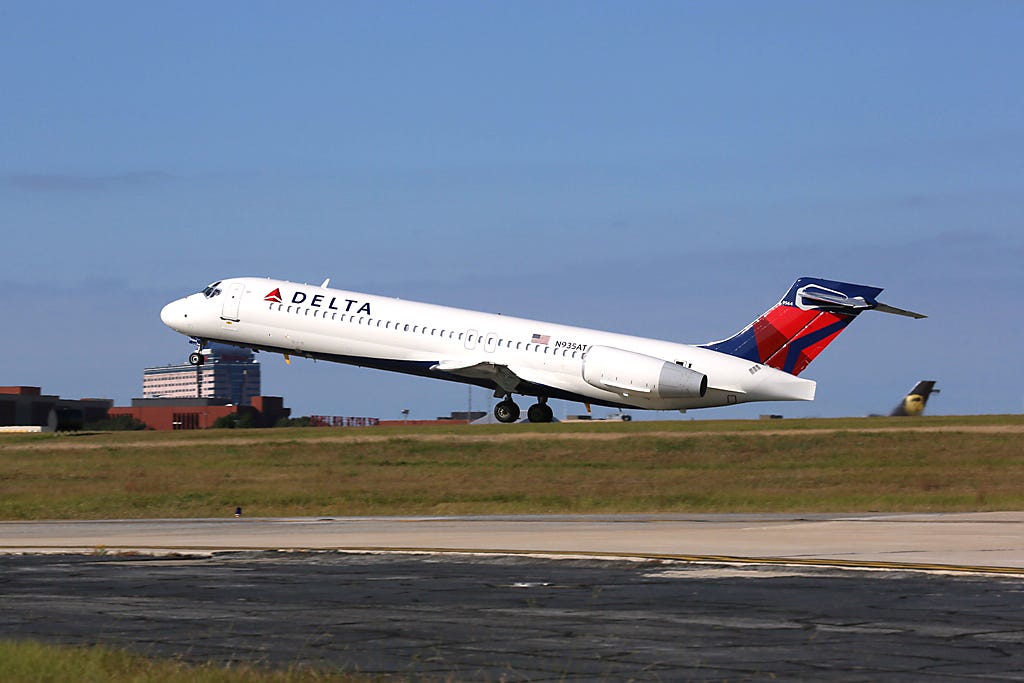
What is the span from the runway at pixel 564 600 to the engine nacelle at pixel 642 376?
27.9m

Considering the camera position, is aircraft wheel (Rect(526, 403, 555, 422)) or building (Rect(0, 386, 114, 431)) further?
building (Rect(0, 386, 114, 431))

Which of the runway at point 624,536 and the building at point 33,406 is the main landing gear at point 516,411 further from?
→ the building at point 33,406

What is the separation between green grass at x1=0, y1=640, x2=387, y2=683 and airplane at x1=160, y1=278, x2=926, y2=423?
146 feet

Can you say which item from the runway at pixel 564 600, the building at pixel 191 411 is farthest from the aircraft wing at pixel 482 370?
the building at pixel 191 411

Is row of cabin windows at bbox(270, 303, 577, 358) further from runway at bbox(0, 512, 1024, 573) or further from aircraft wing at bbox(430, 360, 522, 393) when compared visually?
runway at bbox(0, 512, 1024, 573)

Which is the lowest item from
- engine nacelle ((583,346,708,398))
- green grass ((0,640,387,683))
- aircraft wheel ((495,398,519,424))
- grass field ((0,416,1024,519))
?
green grass ((0,640,387,683))

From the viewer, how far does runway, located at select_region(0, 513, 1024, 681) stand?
12164 millimetres

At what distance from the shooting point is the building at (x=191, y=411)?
11588cm

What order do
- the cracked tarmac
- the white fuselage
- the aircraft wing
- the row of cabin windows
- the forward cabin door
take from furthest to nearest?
the forward cabin door
the aircraft wing
the row of cabin windows
the white fuselage
the cracked tarmac

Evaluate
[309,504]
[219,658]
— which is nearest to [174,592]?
[219,658]

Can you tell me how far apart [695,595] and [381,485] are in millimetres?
30780

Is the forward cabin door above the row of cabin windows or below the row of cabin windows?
above

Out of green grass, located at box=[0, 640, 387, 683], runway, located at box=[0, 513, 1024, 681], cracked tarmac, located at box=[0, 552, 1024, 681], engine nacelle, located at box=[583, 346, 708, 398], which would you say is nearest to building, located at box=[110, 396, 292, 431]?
engine nacelle, located at box=[583, 346, 708, 398]

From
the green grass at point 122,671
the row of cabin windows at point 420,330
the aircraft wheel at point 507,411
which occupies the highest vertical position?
the row of cabin windows at point 420,330
